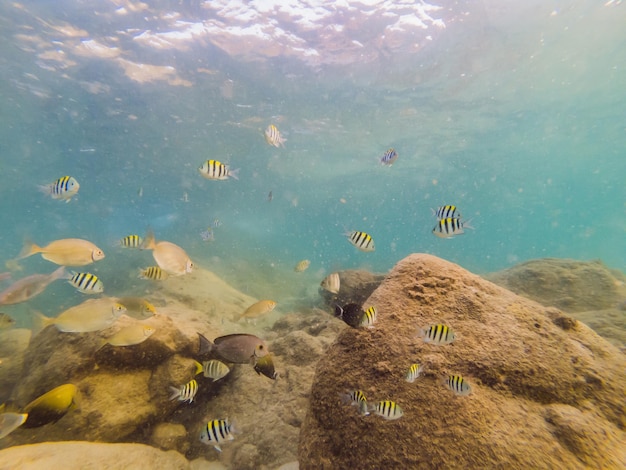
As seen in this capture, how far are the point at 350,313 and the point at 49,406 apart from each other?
3226 millimetres

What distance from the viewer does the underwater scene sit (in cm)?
287

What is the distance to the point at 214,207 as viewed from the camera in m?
58.2

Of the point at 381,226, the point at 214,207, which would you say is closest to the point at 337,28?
the point at 214,207

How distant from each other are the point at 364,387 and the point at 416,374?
504 mm

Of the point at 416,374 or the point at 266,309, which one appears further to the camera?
the point at 266,309

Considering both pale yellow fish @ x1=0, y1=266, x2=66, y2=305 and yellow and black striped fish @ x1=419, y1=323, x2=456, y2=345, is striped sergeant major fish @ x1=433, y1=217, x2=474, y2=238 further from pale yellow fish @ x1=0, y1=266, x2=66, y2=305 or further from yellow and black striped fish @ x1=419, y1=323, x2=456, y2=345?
pale yellow fish @ x1=0, y1=266, x2=66, y2=305

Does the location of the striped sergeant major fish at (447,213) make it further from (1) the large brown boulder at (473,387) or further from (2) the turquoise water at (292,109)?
(2) the turquoise water at (292,109)

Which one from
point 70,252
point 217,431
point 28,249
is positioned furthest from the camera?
point 28,249

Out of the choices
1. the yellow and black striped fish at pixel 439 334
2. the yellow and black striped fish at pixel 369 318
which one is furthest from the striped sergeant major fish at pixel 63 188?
the yellow and black striped fish at pixel 439 334

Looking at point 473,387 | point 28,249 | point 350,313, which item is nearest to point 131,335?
point 28,249

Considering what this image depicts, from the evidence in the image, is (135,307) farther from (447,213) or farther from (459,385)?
(447,213)

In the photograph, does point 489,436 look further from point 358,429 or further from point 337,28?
point 337,28

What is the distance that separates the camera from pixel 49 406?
3.24 metres

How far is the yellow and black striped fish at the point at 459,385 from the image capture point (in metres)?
2.65
